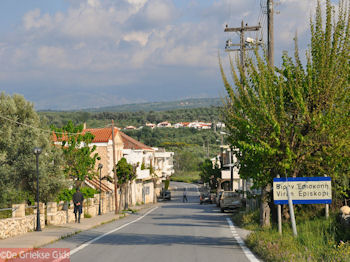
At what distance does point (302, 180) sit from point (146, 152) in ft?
234

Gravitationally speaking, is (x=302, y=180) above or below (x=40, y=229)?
above

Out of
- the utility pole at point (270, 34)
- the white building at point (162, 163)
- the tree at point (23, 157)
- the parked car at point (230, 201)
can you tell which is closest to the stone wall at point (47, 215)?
the tree at point (23, 157)

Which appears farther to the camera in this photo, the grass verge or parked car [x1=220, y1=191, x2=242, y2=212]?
parked car [x1=220, y1=191, x2=242, y2=212]

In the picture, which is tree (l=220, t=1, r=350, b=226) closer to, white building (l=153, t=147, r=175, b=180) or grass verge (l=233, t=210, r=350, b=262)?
grass verge (l=233, t=210, r=350, b=262)

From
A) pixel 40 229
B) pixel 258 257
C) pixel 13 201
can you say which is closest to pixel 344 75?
pixel 258 257

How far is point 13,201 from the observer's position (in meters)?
30.3

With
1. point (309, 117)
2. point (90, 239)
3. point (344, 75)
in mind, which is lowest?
point (90, 239)

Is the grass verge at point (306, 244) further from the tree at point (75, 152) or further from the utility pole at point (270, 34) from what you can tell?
the tree at point (75, 152)

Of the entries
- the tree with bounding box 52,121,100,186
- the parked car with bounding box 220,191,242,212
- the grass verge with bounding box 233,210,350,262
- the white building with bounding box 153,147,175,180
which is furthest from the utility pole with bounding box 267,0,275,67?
the white building with bounding box 153,147,175,180

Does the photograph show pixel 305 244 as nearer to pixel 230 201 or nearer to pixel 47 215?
pixel 47 215

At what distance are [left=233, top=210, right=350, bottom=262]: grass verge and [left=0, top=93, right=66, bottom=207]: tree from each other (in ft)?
57.1

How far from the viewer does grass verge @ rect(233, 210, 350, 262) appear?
11703 mm

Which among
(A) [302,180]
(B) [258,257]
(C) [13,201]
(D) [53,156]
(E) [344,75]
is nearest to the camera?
(B) [258,257]

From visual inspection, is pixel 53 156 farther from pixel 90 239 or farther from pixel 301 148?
pixel 301 148
